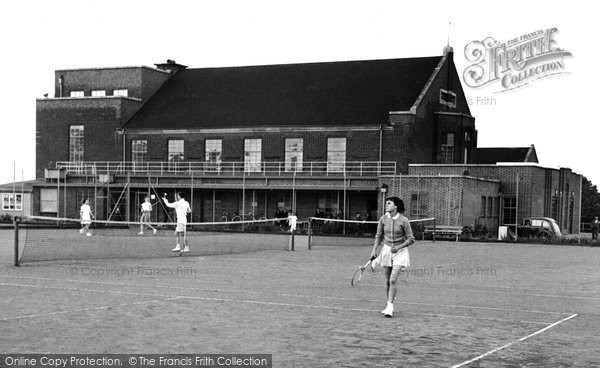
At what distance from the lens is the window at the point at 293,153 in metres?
56.8

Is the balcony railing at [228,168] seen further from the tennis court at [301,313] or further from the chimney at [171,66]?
the tennis court at [301,313]

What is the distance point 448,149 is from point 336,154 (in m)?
7.93

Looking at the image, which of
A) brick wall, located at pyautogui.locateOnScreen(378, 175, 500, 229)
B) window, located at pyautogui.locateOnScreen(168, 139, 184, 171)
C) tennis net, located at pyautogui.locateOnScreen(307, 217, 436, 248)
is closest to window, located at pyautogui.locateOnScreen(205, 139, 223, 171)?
window, located at pyautogui.locateOnScreen(168, 139, 184, 171)

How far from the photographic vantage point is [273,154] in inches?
2263

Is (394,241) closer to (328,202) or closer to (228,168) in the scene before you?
(328,202)

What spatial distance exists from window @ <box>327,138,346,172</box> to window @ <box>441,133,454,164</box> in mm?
7145

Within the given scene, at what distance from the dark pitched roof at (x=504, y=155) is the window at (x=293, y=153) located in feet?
52.7

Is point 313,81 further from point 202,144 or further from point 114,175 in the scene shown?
point 114,175

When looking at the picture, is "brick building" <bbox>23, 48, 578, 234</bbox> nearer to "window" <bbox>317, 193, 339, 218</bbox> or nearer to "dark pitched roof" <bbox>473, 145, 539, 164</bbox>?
"window" <bbox>317, 193, 339, 218</bbox>

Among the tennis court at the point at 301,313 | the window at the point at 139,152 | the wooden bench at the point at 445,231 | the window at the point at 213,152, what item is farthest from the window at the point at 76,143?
the tennis court at the point at 301,313

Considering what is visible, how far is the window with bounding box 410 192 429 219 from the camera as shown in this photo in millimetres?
46781

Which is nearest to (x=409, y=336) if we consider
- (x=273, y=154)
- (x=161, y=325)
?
(x=161, y=325)

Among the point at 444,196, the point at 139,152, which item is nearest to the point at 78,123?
the point at 139,152

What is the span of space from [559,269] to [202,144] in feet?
127
